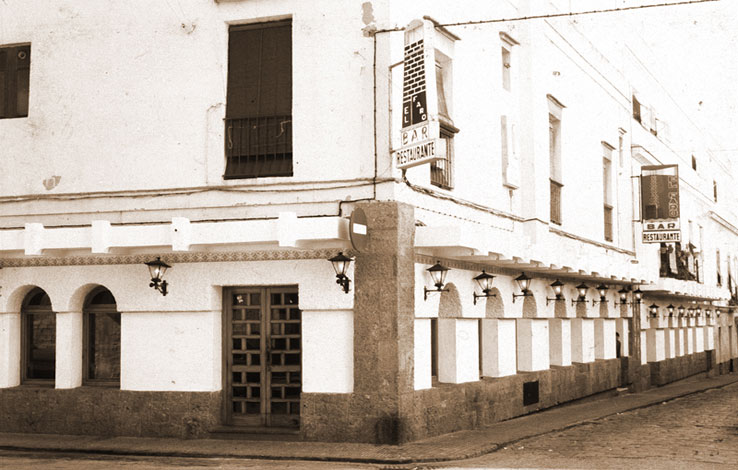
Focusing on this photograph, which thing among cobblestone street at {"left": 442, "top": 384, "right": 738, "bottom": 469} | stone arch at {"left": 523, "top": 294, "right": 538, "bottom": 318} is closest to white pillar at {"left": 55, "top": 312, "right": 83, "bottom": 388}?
cobblestone street at {"left": 442, "top": 384, "right": 738, "bottom": 469}

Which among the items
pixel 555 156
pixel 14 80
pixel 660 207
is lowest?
pixel 660 207

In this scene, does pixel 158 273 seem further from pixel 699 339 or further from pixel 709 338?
pixel 709 338

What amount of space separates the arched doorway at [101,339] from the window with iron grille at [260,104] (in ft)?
9.99

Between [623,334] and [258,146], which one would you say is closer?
[258,146]

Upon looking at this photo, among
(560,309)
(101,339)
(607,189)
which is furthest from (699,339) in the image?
(101,339)

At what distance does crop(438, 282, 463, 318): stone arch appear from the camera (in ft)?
51.6

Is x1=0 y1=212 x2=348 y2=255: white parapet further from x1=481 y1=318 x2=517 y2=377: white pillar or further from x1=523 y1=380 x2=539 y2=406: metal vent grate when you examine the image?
x1=523 y1=380 x2=539 y2=406: metal vent grate

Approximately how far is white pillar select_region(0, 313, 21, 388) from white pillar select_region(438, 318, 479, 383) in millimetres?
6978

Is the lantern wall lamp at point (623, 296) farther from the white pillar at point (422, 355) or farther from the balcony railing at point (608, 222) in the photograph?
the white pillar at point (422, 355)

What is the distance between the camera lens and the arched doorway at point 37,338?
615 inches

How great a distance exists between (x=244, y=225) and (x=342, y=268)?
5.00ft

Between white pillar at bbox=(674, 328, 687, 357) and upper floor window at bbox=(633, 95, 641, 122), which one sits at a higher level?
upper floor window at bbox=(633, 95, 641, 122)

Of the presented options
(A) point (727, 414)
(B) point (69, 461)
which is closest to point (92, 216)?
(B) point (69, 461)

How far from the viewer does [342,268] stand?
1327 cm
